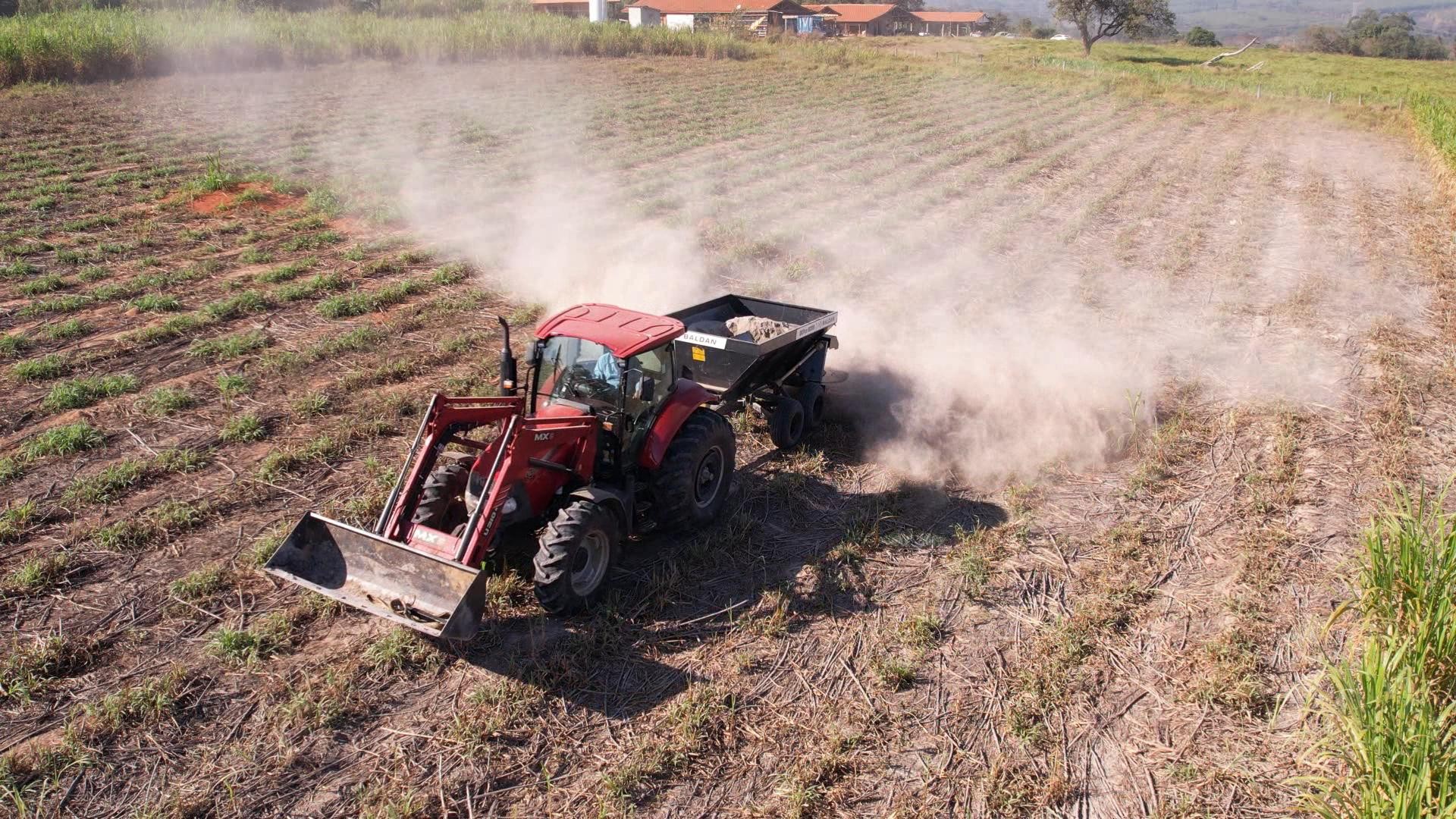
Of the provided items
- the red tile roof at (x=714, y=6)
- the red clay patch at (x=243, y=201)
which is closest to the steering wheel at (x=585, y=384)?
the red clay patch at (x=243, y=201)

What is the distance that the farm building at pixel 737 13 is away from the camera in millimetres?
63994

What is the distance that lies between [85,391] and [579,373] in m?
6.09

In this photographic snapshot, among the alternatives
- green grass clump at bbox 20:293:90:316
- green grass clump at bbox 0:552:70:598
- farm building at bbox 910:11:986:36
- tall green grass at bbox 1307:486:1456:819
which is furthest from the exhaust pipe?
farm building at bbox 910:11:986:36

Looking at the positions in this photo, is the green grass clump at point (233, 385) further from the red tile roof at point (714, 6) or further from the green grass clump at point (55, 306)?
A: the red tile roof at point (714, 6)

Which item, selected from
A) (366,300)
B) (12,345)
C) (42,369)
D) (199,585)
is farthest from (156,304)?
(199,585)

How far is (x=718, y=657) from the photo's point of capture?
6.55 m

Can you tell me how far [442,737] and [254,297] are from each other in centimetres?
926

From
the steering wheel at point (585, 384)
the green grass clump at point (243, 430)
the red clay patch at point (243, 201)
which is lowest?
the green grass clump at point (243, 430)

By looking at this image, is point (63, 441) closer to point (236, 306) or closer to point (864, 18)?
point (236, 306)

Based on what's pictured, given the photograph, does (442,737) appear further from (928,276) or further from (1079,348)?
(928,276)

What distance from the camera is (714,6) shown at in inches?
2719

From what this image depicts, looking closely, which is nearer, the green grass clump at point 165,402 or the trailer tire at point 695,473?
the trailer tire at point 695,473

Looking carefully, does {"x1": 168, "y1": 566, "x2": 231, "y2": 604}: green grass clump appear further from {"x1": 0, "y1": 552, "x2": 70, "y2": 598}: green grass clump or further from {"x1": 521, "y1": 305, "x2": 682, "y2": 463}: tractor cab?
{"x1": 521, "y1": 305, "x2": 682, "y2": 463}: tractor cab

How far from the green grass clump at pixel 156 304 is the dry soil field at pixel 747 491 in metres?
0.05
